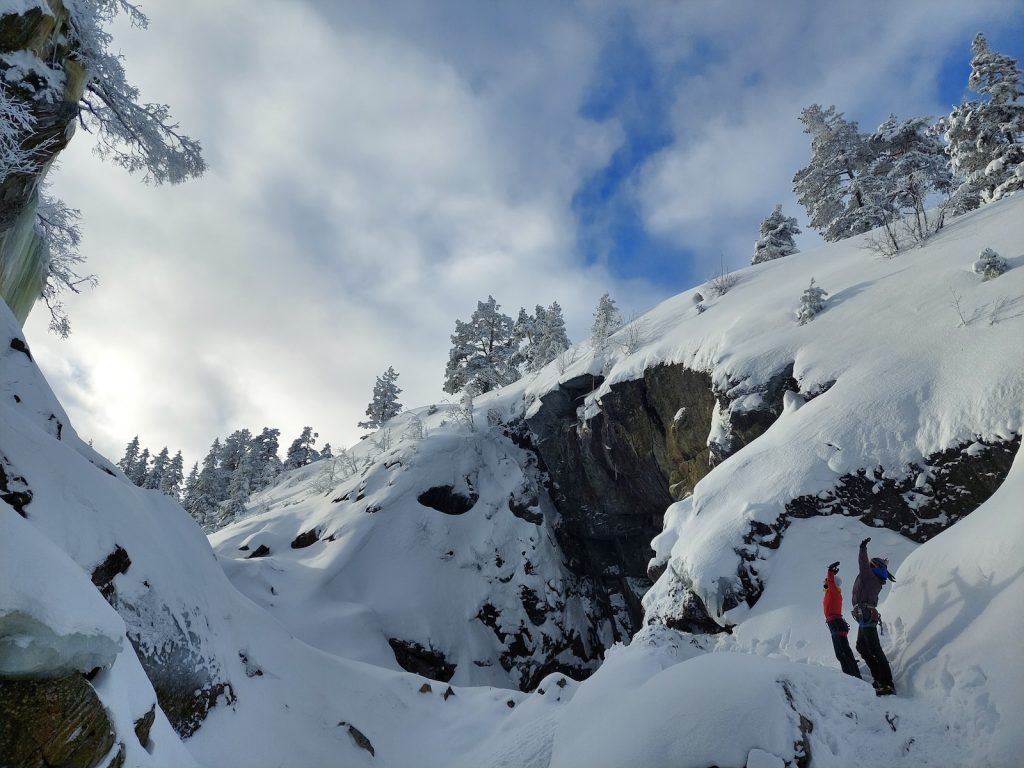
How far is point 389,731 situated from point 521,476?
19527 millimetres

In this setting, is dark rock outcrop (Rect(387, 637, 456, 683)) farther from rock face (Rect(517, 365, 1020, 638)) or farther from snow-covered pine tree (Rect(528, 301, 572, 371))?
snow-covered pine tree (Rect(528, 301, 572, 371))

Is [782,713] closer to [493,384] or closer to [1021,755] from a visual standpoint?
[1021,755]

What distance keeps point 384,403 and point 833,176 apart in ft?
137

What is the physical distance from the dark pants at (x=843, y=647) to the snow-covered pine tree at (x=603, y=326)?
67.0 feet

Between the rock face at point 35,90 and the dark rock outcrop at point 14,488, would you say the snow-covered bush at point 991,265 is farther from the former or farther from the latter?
the rock face at point 35,90

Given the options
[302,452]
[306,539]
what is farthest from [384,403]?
[306,539]

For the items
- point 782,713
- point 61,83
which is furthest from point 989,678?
point 61,83

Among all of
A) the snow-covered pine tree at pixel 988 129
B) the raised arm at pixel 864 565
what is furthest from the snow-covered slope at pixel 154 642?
the snow-covered pine tree at pixel 988 129

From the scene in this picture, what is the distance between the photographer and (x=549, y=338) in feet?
145

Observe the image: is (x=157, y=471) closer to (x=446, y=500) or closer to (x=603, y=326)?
(x=446, y=500)

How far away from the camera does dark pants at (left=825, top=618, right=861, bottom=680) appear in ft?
21.9

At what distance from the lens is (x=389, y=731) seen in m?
11.7

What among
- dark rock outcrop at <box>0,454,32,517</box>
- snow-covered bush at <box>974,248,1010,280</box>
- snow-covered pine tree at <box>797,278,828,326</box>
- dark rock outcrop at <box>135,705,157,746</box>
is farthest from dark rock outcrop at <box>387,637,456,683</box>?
snow-covered bush at <box>974,248,1010,280</box>

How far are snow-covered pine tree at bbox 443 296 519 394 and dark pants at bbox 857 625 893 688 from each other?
126 feet
